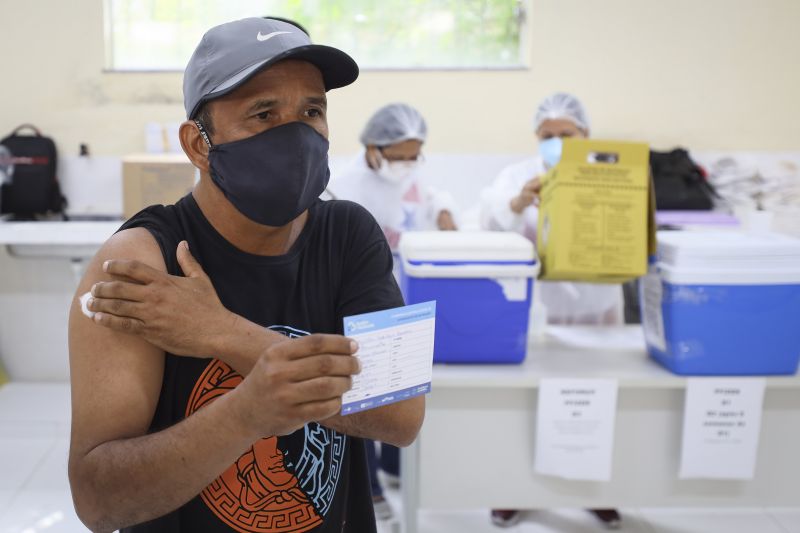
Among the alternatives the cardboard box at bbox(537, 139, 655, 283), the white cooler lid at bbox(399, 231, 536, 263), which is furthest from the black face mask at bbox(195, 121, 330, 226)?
the cardboard box at bbox(537, 139, 655, 283)

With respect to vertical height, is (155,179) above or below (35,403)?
above

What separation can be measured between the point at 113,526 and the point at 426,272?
999 millimetres

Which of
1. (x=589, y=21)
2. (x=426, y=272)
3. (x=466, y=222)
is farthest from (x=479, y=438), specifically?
(x=589, y=21)

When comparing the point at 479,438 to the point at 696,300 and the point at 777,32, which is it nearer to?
the point at 696,300

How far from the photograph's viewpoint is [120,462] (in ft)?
2.51

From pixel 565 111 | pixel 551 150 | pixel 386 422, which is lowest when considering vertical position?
pixel 386 422

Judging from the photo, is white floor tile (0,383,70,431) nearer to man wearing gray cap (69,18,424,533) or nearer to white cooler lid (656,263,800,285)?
man wearing gray cap (69,18,424,533)

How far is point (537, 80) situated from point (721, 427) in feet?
8.07

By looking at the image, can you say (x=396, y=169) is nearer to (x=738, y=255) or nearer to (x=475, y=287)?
(x=475, y=287)

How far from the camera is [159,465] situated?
76 cm

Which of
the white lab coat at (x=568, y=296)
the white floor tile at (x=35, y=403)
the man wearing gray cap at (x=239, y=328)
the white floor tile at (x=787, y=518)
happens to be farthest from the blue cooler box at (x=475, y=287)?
the white floor tile at (x=35, y=403)

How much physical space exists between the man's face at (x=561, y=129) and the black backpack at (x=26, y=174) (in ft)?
8.44

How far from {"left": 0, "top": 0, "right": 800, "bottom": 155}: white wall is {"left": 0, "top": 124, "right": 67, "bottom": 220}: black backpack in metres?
0.14

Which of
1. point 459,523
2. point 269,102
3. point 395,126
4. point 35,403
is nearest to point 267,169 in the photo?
point 269,102
